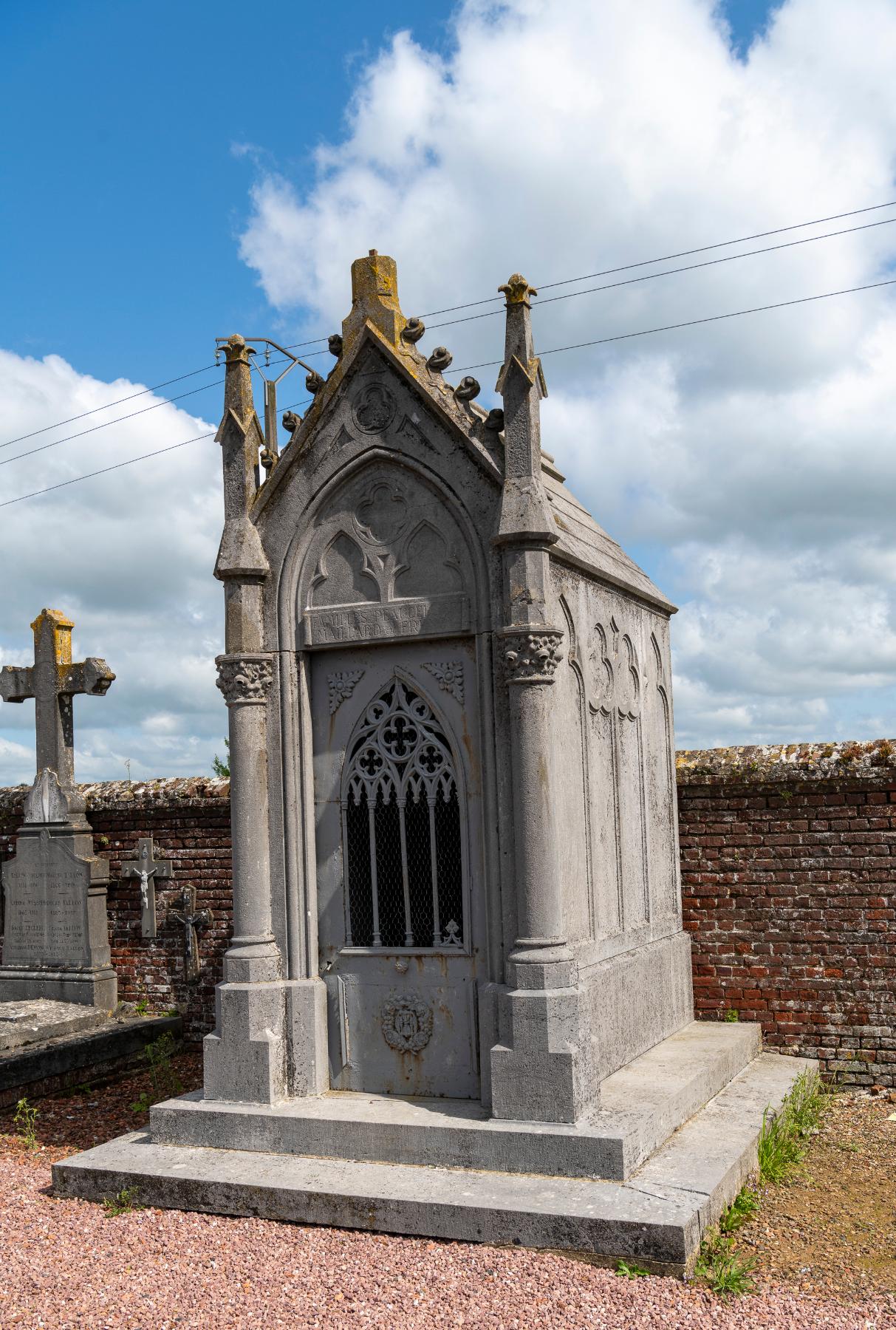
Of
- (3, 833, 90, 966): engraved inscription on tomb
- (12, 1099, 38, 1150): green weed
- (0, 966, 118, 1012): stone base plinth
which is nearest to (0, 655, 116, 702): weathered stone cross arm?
(3, 833, 90, 966): engraved inscription on tomb

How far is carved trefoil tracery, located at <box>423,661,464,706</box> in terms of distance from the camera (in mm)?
6684

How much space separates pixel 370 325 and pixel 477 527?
1.39 metres

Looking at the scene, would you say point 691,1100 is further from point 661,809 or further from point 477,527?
point 477,527

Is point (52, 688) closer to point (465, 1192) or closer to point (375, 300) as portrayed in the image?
point (375, 300)

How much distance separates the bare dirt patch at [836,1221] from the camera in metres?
5.27

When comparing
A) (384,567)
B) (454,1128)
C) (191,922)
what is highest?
(384,567)

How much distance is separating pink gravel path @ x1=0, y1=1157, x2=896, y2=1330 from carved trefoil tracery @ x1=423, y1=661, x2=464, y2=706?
2.77 metres

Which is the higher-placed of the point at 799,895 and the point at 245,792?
the point at 245,792

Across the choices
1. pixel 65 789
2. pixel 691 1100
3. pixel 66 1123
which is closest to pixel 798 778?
pixel 691 1100

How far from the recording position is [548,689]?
638 cm

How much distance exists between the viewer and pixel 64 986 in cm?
1084

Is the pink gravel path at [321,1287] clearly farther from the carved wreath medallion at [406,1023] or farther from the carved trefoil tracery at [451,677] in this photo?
the carved trefoil tracery at [451,677]

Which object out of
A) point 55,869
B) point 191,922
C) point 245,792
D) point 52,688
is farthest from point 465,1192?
point 52,688

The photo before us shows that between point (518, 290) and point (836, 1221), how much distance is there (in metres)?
5.10
